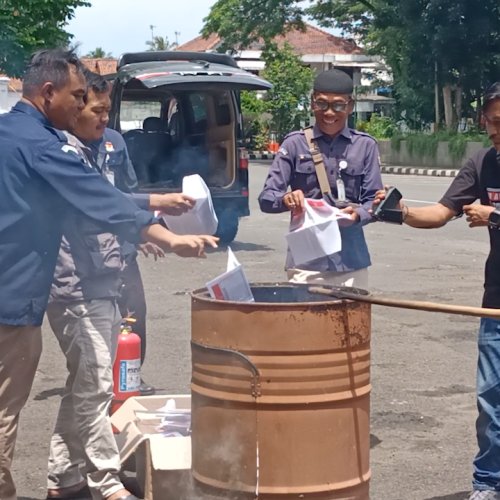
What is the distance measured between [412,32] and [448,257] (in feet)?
80.6

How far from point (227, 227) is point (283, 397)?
10336mm

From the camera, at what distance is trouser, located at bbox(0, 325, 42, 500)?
13.3 ft

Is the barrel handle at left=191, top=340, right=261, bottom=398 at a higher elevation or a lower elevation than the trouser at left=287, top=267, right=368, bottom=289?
lower

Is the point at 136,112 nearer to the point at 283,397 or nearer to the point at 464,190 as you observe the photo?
the point at 464,190

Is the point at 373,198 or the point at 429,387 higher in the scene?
the point at 373,198

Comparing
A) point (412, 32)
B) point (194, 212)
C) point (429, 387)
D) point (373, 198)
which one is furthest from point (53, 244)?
point (412, 32)

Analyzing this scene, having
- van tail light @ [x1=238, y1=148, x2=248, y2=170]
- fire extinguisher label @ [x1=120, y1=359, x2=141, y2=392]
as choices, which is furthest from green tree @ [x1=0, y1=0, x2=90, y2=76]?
fire extinguisher label @ [x1=120, y1=359, x2=141, y2=392]

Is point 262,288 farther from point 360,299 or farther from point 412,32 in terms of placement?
point 412,32

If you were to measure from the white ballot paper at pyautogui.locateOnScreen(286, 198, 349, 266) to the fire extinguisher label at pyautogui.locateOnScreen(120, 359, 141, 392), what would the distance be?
1197 millimetres

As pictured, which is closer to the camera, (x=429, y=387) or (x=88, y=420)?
(x=88, y=420)

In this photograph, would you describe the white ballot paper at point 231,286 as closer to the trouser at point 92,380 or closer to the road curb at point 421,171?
the trouser at point 92,380

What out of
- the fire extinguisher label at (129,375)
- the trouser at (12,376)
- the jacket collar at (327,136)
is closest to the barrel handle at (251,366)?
the trouser at (12,376)

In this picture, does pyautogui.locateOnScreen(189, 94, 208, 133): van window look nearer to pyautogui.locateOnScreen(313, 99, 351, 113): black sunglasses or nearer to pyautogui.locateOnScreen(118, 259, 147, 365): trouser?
pyautogui.locateOnScreen(118, 259, 147, 365): trouser

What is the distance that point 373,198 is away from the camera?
5340mm
